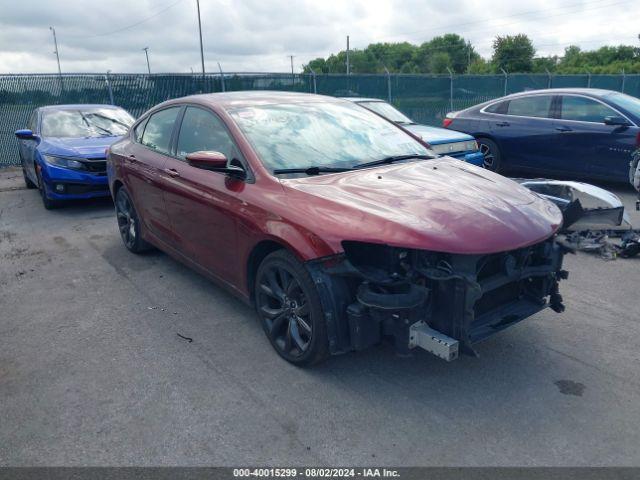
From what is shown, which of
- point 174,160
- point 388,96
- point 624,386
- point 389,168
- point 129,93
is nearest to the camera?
point 624,386

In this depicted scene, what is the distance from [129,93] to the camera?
45.9 ft

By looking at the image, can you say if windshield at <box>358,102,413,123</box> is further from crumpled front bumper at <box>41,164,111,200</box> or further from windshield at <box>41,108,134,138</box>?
crumpled front bumper at <box>41,164,111,200</box>

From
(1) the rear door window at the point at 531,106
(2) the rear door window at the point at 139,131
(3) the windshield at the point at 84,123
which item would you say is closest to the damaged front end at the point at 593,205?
(1) the rear door window at the point at 531,106

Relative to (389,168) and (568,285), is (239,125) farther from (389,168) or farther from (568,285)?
(568,285)

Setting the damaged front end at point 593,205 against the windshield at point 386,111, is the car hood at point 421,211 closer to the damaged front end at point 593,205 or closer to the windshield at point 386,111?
the damaged front end at point 593,205

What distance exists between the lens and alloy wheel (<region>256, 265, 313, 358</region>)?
334 cm

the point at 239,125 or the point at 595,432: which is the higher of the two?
the point at 239,125

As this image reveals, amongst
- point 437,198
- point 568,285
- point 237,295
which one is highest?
point 437,198

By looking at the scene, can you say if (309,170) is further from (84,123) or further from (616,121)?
Answer: (84,123)

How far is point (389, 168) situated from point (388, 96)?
45.6 feet

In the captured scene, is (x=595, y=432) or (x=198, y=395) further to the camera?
(x=198, y=395)

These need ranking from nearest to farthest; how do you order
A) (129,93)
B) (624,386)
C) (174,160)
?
(624,386), (174,160), (129,93)

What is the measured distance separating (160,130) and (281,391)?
2.95 m

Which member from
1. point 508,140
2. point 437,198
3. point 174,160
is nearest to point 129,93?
point 508,140
